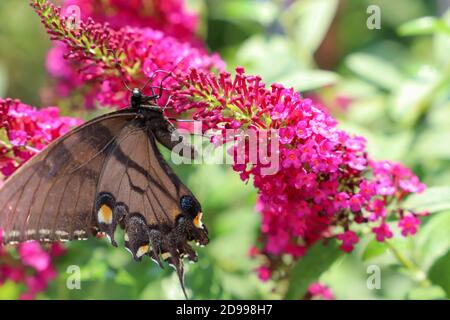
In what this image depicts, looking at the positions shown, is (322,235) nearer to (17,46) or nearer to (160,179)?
(160,179)

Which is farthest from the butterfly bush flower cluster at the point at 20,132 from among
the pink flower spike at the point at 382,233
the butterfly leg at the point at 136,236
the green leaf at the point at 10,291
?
the pink flower spike at the point at 382,233

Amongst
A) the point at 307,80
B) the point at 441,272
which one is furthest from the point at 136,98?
the point at 441,272

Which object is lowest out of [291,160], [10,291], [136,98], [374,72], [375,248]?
[10,291]

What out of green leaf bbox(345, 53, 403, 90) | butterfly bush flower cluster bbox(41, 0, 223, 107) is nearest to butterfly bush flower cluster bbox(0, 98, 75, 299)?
butterfly bush flower cluster bbox(41, 0, 223, 107)

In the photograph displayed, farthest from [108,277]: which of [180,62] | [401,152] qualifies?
[401,152]

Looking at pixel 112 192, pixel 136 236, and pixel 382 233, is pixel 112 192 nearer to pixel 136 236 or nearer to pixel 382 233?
pixel 136 236
